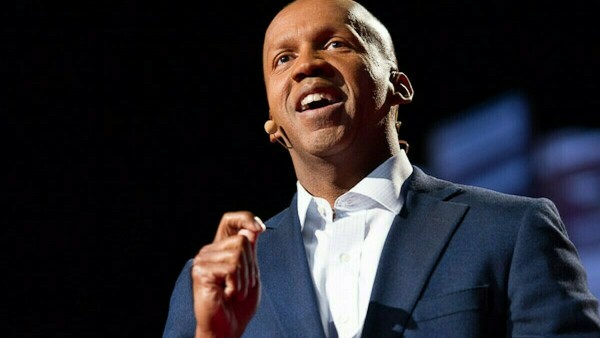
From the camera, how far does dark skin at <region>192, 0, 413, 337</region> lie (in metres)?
1.50

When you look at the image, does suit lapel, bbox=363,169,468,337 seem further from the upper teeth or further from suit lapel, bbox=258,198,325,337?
the upper teeth

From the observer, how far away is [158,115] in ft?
10.4

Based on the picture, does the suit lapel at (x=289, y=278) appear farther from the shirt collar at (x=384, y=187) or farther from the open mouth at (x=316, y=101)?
the open mouth at (x=316, y=101)

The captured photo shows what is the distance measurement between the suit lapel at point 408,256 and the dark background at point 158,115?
174 cm

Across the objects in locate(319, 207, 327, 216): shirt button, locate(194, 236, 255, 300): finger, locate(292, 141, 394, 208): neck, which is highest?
locate(292, 141, 394, 208): neck

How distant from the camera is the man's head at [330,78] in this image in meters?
1.49

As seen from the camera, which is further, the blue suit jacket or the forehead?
the forehead

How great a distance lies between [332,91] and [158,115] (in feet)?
5.81

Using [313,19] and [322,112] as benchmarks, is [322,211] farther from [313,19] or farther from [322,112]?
[313,19]

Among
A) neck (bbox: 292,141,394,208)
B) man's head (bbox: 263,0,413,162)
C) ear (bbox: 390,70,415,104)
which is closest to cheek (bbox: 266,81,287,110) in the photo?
man's head (bbox: 263,0,413,162)

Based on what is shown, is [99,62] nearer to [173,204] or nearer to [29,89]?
[29,89]

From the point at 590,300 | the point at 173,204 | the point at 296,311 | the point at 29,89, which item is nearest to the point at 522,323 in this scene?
the point at 590,300

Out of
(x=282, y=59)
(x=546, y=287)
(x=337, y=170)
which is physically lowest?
(x=546, y=287)

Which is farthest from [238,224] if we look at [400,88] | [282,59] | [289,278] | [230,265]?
[400,88]
